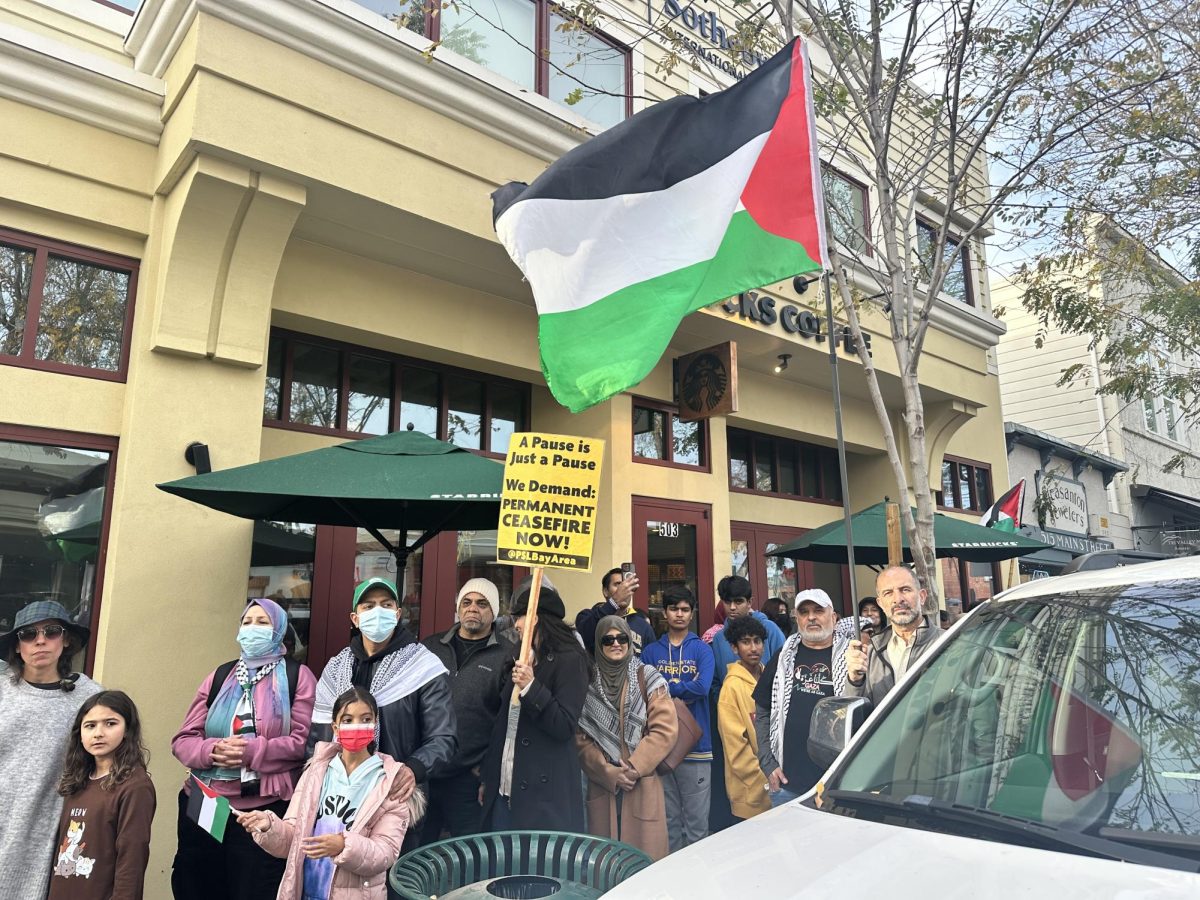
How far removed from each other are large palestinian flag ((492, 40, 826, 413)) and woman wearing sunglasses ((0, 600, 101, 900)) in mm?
2618

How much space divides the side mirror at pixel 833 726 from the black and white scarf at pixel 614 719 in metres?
2.16

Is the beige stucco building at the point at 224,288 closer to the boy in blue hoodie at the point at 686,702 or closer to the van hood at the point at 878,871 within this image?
the boy in blue hoodie at the point at 686,702

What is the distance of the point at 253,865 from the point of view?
3818 mm

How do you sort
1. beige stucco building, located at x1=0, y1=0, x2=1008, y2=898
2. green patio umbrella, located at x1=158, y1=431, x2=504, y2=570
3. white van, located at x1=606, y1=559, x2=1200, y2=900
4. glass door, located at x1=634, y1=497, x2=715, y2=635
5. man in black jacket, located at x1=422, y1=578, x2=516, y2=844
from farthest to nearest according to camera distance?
glass door, located at x1=634, y1=497, x2=715, y2=635 → beige stucco building, located at x1=0, y1=0, x2=1008, y2=898 → green patio umbrella, located at x1=158, y1=431, x2=504, y2=570 → man in black jacket, located at x1=422, y1=578, x2=516, y2=844 → white van, located at x1=606, y1=559, x2=1200, y2=900

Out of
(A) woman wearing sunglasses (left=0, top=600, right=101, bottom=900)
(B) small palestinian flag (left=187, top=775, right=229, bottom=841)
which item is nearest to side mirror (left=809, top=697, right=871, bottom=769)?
(B) small palestinian flag (left=187, top=775, right=229, bottom=841)

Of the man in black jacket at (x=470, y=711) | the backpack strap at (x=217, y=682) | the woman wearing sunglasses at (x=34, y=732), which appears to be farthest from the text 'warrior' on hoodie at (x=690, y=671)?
the woman wearing sunglasses at (x=34, y=732)

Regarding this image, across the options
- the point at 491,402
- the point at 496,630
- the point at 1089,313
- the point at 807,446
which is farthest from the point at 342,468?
the point at 807,446

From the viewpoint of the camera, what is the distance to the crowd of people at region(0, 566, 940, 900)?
3.29m

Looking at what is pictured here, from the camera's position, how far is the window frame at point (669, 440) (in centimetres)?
953

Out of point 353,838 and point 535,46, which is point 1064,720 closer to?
point 353,838

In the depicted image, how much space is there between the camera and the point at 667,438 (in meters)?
9.96

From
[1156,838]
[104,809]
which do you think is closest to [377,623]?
[104,809]

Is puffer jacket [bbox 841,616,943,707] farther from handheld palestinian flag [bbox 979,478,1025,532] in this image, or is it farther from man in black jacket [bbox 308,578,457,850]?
handheld palestinian flag [bbox 979,478,1025,532]

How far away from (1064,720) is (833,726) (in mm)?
649
